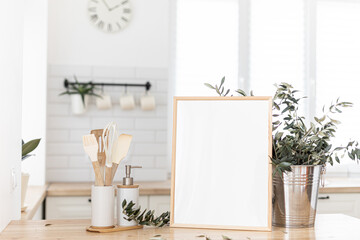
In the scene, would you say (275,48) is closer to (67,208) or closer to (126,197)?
(67,208)

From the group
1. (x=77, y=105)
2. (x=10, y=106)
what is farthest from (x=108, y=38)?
(x=10, y=106)

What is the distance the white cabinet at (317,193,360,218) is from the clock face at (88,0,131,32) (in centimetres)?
195

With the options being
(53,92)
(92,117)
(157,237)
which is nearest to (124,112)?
(92,117)

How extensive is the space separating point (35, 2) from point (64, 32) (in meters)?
0.29

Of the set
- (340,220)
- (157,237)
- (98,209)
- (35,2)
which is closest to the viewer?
(157,237)

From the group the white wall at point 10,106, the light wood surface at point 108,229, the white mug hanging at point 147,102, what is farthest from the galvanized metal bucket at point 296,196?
the white mug hanging at point 147,102

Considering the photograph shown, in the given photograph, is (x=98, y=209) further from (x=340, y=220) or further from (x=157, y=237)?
(x=340, y=220)

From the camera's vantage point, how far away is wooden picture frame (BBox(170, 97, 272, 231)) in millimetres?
1373

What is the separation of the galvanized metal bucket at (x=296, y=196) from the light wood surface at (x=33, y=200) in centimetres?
112

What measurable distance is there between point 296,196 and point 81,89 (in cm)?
224

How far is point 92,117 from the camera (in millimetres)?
3408

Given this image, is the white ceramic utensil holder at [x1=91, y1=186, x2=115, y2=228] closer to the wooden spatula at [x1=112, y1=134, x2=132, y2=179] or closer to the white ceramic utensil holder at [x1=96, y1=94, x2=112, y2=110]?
the wooden spatula at [x1=112, y1=134, x2=132, y2=179]

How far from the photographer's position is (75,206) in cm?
295

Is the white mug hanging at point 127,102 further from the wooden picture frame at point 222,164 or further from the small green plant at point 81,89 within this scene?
the wooden picture frame at point 222,164
